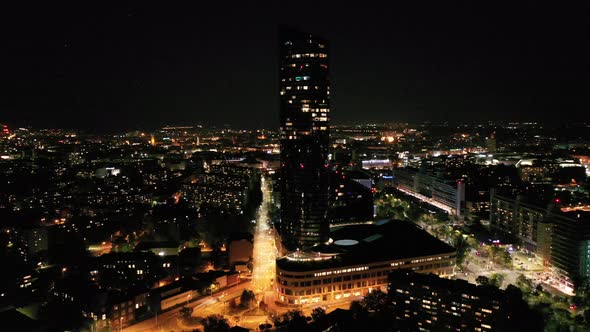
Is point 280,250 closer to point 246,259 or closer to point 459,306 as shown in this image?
point 246,259

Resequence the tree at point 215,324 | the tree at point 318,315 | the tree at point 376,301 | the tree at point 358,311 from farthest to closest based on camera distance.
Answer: the tree at point 376,301 → the tree at point 358,311 → the tree at point 318,315 → the tree at point 215,324

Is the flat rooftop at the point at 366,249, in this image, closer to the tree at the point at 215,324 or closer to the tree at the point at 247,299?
the tree at the point at 247,299

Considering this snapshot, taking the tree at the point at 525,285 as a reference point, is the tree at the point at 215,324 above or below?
below

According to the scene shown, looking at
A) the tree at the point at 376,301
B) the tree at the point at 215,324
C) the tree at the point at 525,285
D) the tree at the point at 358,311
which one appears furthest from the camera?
the tree at the point at 525,285

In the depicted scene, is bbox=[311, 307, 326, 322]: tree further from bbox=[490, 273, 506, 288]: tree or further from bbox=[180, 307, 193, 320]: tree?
bbox=[490, 273, 506, 288]: tree

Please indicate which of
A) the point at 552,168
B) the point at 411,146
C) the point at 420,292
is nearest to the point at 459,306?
the point at 420,292

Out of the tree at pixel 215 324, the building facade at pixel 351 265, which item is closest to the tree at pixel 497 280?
the building facade at pixel 351 265
